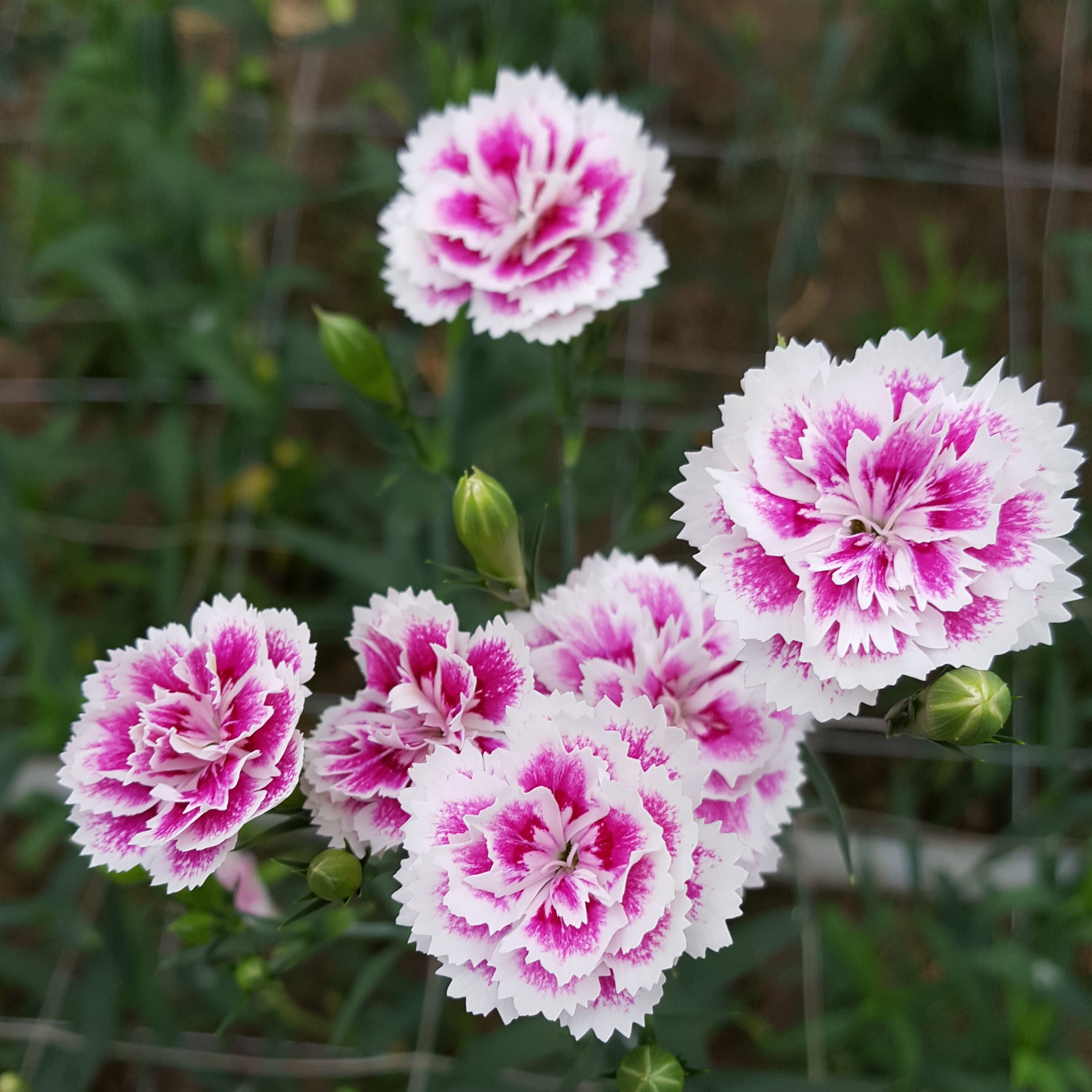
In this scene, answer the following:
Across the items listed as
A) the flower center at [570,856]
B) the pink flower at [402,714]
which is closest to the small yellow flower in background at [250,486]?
the pink flower at [402,714]

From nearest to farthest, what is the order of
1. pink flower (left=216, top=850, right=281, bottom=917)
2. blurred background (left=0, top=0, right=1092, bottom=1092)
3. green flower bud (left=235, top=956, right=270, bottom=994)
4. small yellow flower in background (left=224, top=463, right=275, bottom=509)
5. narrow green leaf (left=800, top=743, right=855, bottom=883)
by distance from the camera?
1. narrow green leaf (left=800, top=743, right=855, bottom=883)
2. green flower bud (left=235, top=956, right=270, bottom=994)
3. pink flower (left=216, top=850, right=281, bottom=917)
4. blurred background (left=0, top=0, right=1092, bottom=1092)
5. small yellow flower in background (left=224, top=463, right=275, bottom=509)

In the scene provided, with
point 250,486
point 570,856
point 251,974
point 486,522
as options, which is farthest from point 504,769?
point 250,486

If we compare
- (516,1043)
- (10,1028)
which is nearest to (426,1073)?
(516,1043)

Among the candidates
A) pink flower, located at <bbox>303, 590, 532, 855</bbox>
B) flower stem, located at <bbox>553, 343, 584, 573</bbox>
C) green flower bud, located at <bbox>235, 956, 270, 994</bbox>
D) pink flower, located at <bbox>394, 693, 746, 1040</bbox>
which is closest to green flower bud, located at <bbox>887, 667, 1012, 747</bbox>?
pink flower, located at <bbox>394, 693, 746, 1040</bbox>

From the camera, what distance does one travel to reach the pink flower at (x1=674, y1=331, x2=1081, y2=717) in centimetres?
59

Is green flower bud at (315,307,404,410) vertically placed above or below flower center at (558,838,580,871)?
above

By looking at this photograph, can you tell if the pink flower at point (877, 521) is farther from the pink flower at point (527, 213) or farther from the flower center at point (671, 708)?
the pink flower at point (527, 213)

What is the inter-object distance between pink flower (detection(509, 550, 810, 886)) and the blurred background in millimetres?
81

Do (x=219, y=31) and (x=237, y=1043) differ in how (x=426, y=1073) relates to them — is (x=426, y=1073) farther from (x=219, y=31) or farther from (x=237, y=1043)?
(x=219, y=31)

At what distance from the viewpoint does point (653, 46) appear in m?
2.21

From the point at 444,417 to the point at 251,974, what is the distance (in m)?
0.73

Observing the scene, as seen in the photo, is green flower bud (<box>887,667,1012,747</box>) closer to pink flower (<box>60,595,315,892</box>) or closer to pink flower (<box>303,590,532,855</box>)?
pink flower (<box>303,590,532,855</box>)

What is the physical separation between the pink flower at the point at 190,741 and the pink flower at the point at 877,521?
29 cm

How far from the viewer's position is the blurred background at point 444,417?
120cm
